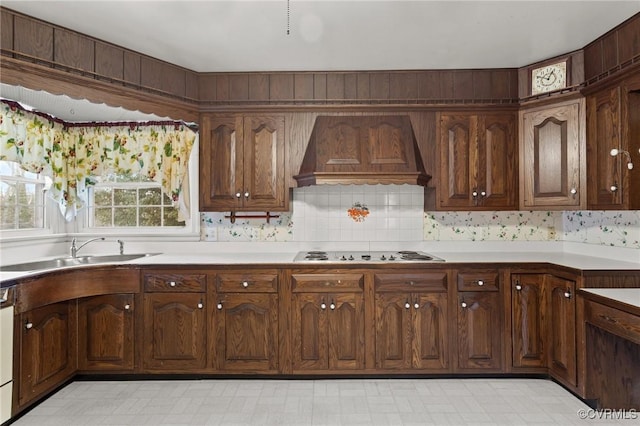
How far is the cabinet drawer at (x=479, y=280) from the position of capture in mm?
2721

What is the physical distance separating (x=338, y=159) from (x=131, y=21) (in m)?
1.65

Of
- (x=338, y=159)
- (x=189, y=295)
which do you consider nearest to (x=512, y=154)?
(x=338, y=159)

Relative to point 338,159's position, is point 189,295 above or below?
below

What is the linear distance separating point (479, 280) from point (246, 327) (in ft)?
5.74

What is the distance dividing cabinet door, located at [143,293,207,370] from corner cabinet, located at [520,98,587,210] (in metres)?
2.70

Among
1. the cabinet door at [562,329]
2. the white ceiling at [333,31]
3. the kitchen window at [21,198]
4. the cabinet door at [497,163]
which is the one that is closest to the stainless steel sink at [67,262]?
the kitchen window at [21,198]

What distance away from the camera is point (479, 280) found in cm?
272

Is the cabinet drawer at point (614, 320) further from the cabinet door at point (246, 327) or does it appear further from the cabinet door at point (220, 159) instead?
the cabinet door at point (220, 159)

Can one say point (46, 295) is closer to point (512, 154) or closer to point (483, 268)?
point (483, 268)

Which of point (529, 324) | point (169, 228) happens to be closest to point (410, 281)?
point (529, 324)

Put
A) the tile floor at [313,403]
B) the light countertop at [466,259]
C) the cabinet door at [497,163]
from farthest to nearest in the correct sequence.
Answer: the cabinet door at [497,163] → the light countertop at [466,259] → the tile floor at [313,403]

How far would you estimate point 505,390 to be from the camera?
8.41 ft

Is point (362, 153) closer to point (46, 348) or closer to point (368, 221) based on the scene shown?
point (368, 221)

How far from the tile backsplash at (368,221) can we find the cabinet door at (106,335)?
0.92 metres
